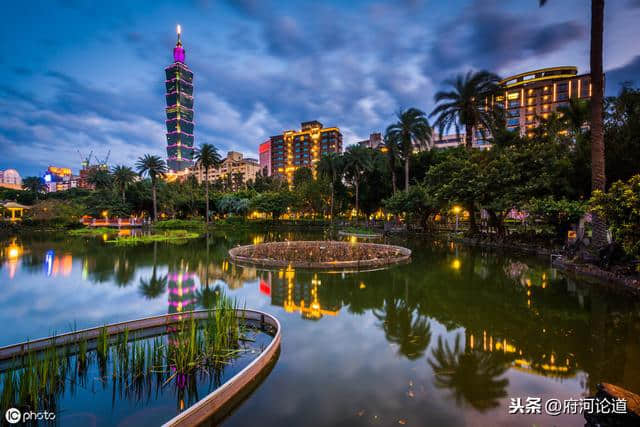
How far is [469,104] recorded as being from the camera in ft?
90.6

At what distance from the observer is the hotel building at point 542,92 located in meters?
82.5

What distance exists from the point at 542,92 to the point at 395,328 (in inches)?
4197

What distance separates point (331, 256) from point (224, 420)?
47.4 feet

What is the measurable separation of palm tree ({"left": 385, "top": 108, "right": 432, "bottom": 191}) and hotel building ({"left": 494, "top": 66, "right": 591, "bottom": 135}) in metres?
59.9

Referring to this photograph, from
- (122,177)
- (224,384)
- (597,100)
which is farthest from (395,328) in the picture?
(122,177)

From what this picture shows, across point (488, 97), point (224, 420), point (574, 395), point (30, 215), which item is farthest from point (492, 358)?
point (30, 215)

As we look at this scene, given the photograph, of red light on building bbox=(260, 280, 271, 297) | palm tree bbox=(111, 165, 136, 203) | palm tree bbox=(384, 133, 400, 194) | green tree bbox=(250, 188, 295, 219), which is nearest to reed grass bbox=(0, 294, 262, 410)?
red light on building bbox=(260, 280, 271, 297)

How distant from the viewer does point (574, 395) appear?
17.0 feet

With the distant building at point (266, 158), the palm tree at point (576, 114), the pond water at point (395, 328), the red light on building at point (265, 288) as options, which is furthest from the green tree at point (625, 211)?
the distant building at point (266, 158)

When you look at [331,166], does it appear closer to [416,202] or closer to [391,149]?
[391,149]

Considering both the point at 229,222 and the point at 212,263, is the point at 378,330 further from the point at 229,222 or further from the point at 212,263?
the point at 229,222

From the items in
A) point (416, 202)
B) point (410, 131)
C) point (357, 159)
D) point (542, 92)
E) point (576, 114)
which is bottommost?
point (416, 202)

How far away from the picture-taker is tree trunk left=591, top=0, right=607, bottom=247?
14.8 m

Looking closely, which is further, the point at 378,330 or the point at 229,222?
the point at 229,222
